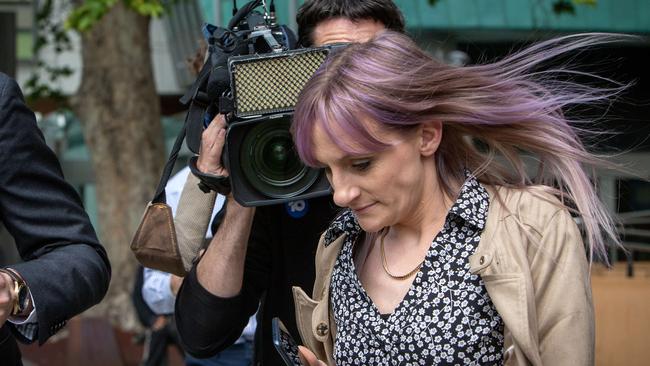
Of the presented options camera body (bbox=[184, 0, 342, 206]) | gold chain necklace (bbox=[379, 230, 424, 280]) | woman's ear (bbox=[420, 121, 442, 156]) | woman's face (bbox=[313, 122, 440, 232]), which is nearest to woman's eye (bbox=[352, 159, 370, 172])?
woman's face (bbox=[313, 122, 440, 232])

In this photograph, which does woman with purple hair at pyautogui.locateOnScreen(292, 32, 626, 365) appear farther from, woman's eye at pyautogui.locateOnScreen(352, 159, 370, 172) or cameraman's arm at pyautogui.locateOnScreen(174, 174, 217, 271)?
cameraman's arm at pyautogui.locateOnScreen(174, 174, 217, 271)

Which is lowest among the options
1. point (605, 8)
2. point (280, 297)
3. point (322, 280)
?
point (605, 8)

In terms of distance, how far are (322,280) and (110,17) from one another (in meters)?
7.39

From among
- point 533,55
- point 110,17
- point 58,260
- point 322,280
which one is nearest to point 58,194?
point 58,260

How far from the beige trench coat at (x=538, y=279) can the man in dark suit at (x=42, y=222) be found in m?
0.83

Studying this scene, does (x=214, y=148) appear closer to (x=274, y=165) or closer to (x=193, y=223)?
(x=274, y=165)

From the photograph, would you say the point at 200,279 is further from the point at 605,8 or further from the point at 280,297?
the point at 605,8

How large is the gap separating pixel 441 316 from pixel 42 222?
89 centimetres

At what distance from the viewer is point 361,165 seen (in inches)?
91.4

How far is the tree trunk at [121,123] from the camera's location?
950 centimetres

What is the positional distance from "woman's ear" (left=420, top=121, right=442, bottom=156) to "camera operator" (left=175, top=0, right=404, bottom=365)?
0.57 m

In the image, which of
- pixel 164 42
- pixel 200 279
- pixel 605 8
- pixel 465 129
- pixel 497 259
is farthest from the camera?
pixel 164 42

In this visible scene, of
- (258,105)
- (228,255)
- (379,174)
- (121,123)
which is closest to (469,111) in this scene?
(379,174)

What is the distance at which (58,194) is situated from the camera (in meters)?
2.58
